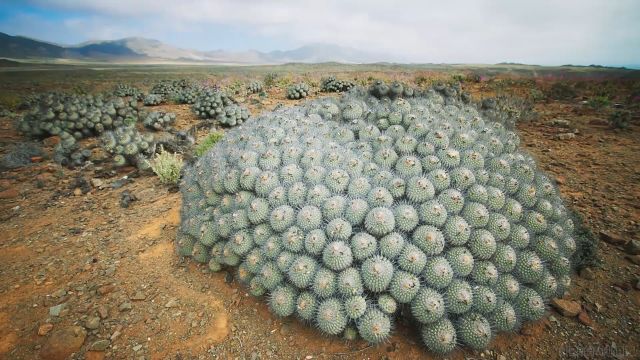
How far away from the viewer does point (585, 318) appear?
8.77 ft

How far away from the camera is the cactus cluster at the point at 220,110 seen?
863 centimetres

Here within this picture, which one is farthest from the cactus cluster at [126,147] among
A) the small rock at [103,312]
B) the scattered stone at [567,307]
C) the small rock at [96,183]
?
the scattered stone at [567,307]

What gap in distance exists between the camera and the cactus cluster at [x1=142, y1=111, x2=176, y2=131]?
8336mm

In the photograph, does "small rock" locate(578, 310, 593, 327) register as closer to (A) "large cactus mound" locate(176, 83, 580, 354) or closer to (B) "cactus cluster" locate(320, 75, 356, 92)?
(A) "large cactus mound" locate(176, 83, 580, 354)

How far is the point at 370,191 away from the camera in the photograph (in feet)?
9.25

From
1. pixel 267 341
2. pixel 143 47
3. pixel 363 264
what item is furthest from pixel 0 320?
pixel 143 47

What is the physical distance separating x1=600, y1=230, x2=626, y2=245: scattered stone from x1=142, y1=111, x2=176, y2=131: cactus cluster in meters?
8.97

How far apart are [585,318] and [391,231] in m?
1.79

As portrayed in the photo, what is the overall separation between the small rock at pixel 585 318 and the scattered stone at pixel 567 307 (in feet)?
0.09

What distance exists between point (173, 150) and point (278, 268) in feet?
16.9

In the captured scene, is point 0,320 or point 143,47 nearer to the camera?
point 0,320

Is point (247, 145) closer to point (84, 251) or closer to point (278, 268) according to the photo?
point (278, 268)

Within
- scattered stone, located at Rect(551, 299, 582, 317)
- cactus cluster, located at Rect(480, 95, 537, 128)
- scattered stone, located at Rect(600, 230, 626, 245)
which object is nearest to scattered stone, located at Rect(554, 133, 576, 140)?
cactus cluster, located at Rect(480, 95, 537, 128)

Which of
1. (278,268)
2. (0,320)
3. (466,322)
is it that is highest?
(278,268)
